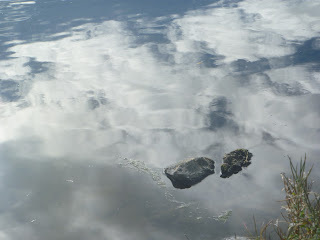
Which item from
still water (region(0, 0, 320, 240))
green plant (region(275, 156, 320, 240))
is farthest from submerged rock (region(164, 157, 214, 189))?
green plant (region(275, 156, 320, 240))

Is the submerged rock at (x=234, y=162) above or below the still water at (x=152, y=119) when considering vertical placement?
above

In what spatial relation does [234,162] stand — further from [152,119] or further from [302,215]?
[302,215]

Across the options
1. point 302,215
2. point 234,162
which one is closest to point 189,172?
point 234,162

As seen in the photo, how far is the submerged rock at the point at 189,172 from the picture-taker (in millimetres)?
5125

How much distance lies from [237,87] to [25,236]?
4.39m

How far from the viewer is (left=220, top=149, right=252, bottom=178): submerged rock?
17.1 ft

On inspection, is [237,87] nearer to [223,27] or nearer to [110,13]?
[223,27]

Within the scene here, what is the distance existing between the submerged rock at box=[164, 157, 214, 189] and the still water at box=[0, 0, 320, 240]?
8cm

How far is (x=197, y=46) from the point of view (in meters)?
9.76

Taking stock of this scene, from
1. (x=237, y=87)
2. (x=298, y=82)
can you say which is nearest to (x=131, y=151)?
(x=237, y=87)

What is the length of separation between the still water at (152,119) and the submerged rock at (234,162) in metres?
0.10

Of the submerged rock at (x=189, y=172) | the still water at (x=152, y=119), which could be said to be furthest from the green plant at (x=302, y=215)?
the submerged rock at (x=189, y=172)

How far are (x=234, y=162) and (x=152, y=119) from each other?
1874mm

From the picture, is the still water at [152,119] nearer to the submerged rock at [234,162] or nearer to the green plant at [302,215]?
the submerged rock at [234,162]
